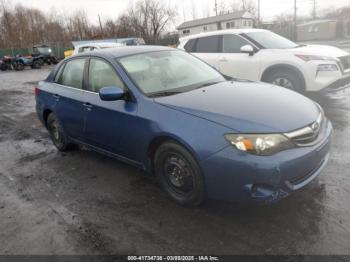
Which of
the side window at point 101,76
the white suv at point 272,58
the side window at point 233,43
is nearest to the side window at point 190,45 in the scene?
the white suv at point 272,58

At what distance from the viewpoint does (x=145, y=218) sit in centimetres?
341

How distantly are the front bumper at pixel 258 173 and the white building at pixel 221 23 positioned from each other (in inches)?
2301

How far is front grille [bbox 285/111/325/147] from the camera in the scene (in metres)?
3.02

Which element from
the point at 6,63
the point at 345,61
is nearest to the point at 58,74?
the point at 345,61

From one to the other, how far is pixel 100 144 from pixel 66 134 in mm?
1085

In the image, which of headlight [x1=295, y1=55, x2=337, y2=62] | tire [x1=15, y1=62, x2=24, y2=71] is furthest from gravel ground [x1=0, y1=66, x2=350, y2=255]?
tire [x1=15, y1=62, x2=24, y2=71]

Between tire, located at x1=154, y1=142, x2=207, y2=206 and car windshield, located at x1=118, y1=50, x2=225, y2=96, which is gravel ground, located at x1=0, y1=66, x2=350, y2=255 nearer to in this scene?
tire, located at x1=154, y1=142, x2=207, y2=206

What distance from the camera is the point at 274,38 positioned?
8141mm

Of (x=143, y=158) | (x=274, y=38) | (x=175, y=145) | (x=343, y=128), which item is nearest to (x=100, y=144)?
(x=143, y=158)

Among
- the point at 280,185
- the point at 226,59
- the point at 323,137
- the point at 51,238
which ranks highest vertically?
the point at 226,59

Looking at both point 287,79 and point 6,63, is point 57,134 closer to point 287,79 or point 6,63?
point 287,79

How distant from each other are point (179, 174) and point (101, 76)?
180 centimetres

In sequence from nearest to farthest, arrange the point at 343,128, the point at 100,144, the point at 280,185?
the point at 280,185
the point at 100,144
the point at 343,128

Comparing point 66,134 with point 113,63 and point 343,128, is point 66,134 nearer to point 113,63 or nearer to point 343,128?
point 113,63
